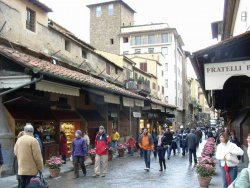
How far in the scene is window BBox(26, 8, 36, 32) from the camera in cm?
2033

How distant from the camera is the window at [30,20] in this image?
20.3 m

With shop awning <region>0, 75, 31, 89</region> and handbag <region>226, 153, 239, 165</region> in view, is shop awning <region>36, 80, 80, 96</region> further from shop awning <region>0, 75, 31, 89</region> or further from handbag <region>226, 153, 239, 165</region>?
handbag <region>226, 153, 239, 165</region>

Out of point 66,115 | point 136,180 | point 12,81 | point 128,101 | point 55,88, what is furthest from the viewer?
point 128,101

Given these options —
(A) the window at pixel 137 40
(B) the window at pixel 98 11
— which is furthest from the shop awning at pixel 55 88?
(A) the window at pixel 137 40

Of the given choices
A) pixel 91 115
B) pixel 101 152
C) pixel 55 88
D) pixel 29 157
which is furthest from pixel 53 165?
pixel 91 115

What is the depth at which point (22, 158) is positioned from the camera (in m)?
8.36

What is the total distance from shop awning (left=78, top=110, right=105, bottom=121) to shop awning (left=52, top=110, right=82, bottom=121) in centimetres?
69

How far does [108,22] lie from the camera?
65.8m

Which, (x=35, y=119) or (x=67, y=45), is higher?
(x=67, y=45)

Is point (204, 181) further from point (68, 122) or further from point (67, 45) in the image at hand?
point (67, 45)

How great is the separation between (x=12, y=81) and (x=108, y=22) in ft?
174

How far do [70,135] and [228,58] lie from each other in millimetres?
14375

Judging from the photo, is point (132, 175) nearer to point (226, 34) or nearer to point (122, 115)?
point (226, 34)


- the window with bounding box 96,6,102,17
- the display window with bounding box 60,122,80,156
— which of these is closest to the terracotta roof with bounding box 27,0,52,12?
the display window with bounding box 60,122,80,156
